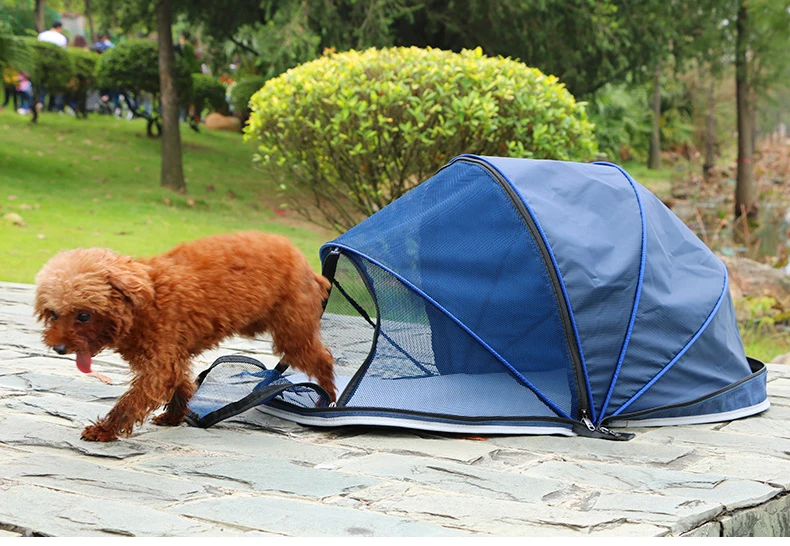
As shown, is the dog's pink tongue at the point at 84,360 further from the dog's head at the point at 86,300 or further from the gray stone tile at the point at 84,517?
the gray stone tile at the point at 84,517

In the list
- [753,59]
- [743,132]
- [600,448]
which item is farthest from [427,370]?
[743,132]

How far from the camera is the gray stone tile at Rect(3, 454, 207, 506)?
2.98 meters

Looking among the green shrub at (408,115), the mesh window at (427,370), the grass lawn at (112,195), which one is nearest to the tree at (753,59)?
the green shrub at (408,115)

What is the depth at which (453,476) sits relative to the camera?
3295 mm

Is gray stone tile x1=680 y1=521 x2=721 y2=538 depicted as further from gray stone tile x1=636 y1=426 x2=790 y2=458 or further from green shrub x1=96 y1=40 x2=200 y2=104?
green shrub x1=96 y1=40 x2=200 y2=104

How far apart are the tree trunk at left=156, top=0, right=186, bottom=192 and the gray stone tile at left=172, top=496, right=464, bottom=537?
1139 centimetres

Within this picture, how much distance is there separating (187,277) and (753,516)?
2.29 metres

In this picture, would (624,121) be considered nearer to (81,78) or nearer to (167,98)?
(81,78)

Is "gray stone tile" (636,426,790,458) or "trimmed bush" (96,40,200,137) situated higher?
"trimmed bush" (96,40,200,137)

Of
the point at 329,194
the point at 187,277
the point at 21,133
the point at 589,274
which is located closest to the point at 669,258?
the point at 589,274

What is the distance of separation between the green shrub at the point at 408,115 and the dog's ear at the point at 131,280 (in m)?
4.80

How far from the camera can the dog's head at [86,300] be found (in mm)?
3404

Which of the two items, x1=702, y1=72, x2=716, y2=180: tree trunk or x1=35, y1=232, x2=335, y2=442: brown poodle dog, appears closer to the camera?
x1=35, y1=232, x2=335, y2=442: brown poodle dog

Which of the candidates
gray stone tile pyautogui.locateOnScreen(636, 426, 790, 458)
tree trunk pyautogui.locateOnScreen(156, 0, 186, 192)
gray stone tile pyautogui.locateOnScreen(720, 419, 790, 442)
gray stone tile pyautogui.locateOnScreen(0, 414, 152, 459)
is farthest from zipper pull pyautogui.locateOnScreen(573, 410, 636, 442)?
tree trunk pyautogui.locateOnScreen(156, 0, 186, 192)
